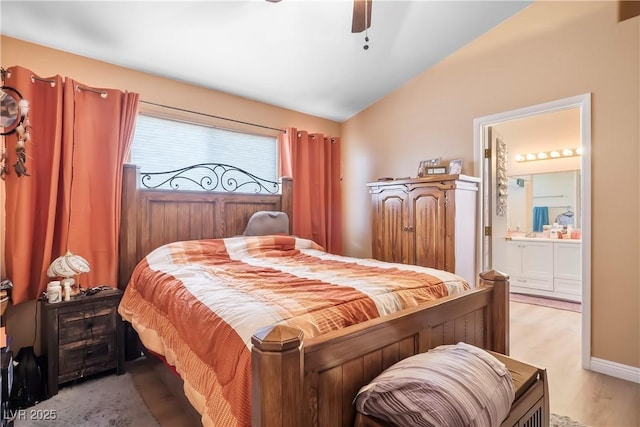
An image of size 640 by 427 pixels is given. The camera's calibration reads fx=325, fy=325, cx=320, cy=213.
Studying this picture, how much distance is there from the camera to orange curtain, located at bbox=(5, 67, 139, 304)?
229 centimetres

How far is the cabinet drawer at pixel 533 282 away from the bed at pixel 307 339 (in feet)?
11.8

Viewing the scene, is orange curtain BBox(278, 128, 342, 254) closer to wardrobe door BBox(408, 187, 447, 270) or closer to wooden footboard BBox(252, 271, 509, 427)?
wardrobe door BBox(408, 187, 447, 270)

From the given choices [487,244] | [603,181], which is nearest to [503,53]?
[603,181]

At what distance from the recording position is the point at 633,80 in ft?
7.86

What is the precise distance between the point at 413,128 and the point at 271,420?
355 cm

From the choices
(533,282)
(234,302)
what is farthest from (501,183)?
(234,302)

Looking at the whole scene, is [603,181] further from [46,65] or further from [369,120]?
[46,65]

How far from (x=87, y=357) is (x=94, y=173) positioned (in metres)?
1.39

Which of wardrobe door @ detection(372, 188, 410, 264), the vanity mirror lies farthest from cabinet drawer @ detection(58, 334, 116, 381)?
the vanity mirror

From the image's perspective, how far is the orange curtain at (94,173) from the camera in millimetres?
2461

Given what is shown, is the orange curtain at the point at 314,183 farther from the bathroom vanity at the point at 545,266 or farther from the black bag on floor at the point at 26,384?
the bathroom vanity at the point at 545,266

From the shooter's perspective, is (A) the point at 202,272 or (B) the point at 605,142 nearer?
(A) the point at 202,272

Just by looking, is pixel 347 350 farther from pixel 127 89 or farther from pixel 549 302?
pixel 549 302

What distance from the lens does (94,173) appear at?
8.57ft
